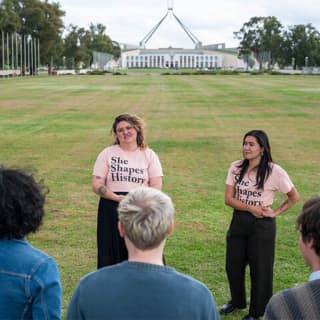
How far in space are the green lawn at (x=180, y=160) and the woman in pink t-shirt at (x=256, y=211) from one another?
524 mm

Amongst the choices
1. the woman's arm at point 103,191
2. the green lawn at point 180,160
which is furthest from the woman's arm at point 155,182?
the green lawn at point 180,160

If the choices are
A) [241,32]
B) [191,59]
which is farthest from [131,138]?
[191,59]

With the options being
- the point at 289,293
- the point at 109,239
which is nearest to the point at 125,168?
the point at 109,239

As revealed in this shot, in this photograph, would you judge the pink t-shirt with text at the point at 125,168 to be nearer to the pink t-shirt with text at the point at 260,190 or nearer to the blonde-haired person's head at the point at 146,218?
the pink t-shirt with text at the point at 260,190

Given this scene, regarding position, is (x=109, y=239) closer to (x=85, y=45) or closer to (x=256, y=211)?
(x=256, y=211)

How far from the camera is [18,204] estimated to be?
9.61 ft

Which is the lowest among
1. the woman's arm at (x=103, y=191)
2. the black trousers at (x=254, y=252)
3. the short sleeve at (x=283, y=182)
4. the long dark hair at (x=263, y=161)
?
the black trousers at (x=254, y=252)

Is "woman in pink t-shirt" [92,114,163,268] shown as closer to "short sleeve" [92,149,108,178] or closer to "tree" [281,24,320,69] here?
"short sleeve" [92,149,108,178]

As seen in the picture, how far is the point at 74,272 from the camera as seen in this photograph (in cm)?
675

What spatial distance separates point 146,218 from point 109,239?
9.56ft

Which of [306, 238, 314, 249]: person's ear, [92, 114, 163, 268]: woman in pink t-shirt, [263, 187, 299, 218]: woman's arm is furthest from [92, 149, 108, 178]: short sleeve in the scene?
[306, 238, 314, 249]: person's ear

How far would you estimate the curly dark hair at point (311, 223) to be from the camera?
2.61 metres

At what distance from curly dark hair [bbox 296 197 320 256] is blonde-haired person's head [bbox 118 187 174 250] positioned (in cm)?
57

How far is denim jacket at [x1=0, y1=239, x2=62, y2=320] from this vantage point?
9.21 feet
